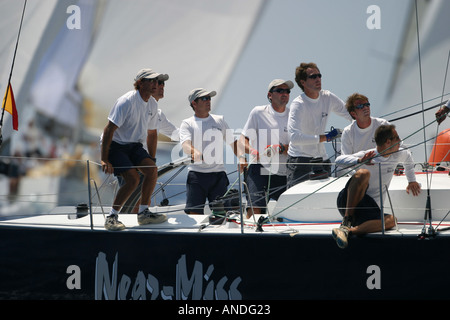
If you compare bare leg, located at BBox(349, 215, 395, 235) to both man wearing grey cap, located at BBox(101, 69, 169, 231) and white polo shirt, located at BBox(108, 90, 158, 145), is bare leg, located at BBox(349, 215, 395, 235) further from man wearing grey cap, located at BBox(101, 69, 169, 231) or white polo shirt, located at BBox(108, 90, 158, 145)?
white polo shirt, located at BBox(108, 90, 158, 145)

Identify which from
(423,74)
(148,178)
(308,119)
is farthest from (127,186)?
(423,74)

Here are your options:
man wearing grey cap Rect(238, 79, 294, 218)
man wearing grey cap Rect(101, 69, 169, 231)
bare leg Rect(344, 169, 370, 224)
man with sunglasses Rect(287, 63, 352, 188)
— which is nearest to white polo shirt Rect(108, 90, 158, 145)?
man wearing grey cap Rect(101, 69, 169, 231)

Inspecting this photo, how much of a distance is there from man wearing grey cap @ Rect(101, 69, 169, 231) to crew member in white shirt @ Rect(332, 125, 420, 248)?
41.4 inches

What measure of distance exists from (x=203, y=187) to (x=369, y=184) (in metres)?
1.14

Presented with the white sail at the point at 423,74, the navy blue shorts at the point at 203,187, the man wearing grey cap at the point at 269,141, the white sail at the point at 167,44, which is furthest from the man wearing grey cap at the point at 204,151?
the white sail at the point at 167,44

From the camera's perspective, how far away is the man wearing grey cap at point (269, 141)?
4375 millimetres

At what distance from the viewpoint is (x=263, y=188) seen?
14.4ft

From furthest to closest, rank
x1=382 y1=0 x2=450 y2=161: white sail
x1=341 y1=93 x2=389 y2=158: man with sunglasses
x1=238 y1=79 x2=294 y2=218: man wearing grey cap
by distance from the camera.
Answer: x1=382 y1=0 x2=450 y2=161: white sail, x1=238 y1=79 x2=294 y2=218: man wearing grey cap, x1=341 y1=93 x2=389 y2=158: man with sunglasses

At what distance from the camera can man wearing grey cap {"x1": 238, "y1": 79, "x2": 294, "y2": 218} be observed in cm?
438

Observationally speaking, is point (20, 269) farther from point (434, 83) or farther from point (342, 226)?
point (434, 83)

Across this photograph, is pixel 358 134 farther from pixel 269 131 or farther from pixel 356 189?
pixel 269 131

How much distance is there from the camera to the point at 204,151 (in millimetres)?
4418

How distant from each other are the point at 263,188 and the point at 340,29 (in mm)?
1907
